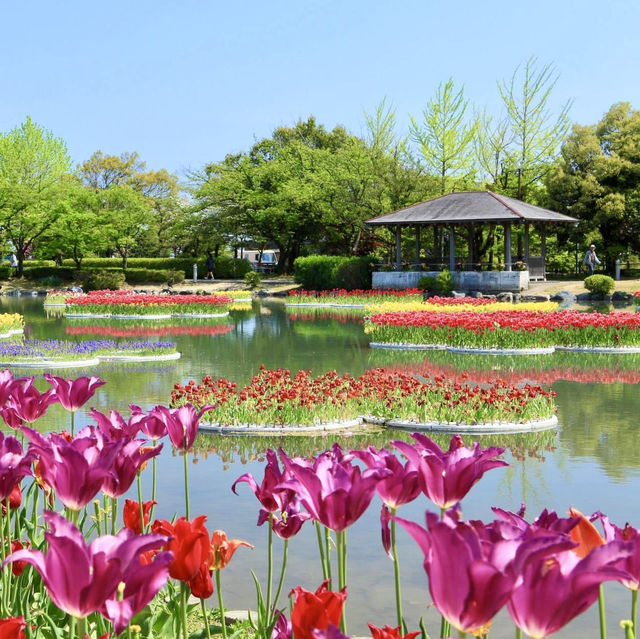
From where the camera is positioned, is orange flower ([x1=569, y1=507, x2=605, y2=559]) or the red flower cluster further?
the red flower cluster

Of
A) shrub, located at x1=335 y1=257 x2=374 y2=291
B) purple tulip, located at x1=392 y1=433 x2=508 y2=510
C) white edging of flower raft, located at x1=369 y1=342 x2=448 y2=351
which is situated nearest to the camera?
purple tulip, located at x1=392 y1=433 x2=508 y2=510

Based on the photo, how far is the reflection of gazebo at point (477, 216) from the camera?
38.4 m

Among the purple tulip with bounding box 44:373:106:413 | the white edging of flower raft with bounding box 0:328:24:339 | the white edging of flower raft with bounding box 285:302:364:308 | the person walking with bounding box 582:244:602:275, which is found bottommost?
the white edging of flower raft with bounding box 285:302:364:308

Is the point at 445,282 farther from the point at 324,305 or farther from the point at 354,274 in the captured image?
the point at 354,274

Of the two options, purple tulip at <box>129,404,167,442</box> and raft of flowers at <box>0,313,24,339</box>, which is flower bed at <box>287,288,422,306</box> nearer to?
raft of flowers at <box>0,313,24,339</box>

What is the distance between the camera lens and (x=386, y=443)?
33.2ft

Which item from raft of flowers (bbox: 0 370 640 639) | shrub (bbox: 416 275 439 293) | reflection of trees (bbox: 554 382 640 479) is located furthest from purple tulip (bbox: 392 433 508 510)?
shrub (bbox: 416 275 439 293)

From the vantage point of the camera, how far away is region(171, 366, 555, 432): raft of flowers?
10.8 meters

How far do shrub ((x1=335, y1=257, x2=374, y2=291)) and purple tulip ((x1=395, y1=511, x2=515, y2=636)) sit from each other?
41608 mm

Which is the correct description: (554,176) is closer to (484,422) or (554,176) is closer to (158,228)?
(158,228)

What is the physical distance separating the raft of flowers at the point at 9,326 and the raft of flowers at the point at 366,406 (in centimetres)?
1343

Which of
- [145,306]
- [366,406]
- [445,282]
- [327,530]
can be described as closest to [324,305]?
[445,282]

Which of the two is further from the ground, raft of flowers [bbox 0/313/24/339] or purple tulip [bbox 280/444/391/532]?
purple tulip [bbox 280/444/391/532]

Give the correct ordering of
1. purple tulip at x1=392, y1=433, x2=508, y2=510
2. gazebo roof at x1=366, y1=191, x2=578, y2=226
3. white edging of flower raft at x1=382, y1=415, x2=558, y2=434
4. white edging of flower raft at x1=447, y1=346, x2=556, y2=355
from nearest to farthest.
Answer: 1. purple tulip at x1=392, y1=433, x2=508, y2=510
2. white edging of flower raft at x1=382, y1=415, x2=558, y2=434
3. white edging of flower raft at x1=447, y1=346, x2=556, y2=355
4. gazebo roof at x1=366, y1=191, x2=578, y2=226
